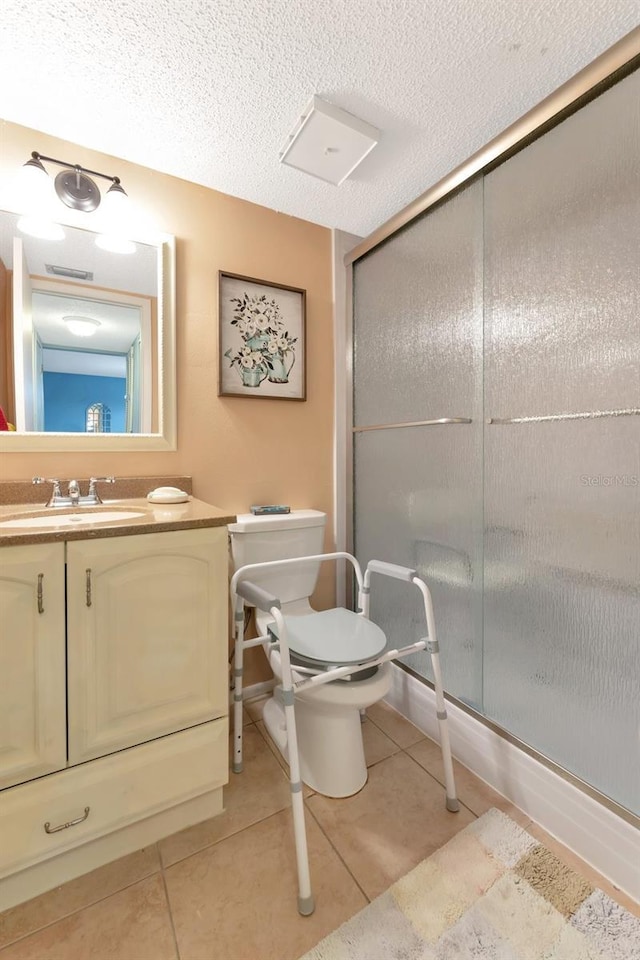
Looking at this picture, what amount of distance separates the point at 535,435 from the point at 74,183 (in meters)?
1.72

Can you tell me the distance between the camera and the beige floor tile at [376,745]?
1.49m

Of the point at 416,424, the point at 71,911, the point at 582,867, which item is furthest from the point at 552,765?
the point at 71,911

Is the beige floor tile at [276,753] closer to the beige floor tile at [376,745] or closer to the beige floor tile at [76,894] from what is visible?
the beige floor tile at [376,745]

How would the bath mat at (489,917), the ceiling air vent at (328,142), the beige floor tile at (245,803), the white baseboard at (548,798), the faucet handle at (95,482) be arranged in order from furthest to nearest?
1. the faucet handle at (95,482)
2. the ceiling air vent at (328,142)
3. the beige floor tile at (245,803)
4. the white baseboard at (548,798)
5. the bath mat at (489,917)

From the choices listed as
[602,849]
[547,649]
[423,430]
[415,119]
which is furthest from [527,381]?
[602,849]

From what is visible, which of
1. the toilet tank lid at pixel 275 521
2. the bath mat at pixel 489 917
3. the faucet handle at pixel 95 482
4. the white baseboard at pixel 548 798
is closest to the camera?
the bath mat at pixel 489 917

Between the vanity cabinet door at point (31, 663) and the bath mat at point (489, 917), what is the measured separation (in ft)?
2.47

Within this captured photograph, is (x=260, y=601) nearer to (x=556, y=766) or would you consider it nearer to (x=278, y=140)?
(x=556, y=766)

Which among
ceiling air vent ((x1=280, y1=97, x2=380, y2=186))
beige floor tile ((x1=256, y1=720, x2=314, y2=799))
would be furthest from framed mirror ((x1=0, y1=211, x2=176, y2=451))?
beige floor tile ((x1=256, y1=720, x2=314, y2=799))

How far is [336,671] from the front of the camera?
1124 millimetres

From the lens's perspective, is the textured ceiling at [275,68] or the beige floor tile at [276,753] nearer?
the textured ceiling at [275,68]

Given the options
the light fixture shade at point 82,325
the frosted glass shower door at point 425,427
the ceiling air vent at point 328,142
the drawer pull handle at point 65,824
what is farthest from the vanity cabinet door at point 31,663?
the ceiling air vent at point 328,142

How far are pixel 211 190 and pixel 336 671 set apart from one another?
1.87 metres

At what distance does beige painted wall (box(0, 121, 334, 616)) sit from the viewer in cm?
149
